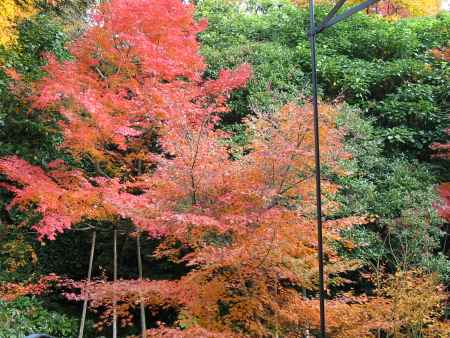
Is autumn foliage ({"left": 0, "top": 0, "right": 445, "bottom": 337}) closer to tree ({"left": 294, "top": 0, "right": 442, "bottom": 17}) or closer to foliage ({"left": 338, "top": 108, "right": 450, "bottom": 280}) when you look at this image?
foliage ({"left": 338, "top": 108, "right": 450, "bottom": 280})

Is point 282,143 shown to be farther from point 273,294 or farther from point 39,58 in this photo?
point 39,58

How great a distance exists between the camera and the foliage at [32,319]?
6414mm

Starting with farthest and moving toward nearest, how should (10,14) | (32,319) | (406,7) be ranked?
(406,7) < (10,14) < (32,319)

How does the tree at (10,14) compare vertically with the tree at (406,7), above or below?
below

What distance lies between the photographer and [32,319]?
7.18 metres

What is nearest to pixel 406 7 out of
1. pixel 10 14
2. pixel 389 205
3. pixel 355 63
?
pixel 355 63

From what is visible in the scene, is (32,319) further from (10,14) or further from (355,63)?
(355,63)

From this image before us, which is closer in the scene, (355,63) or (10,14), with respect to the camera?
(10,14)

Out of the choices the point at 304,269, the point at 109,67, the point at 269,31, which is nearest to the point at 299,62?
the point at 269,31

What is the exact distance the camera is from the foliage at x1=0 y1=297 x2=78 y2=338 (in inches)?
253

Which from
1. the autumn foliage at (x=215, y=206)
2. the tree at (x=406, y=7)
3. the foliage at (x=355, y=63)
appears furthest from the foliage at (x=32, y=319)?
the tree at (x=406, y=7)

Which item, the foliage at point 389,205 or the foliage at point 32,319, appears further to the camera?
the foliage at point 389,205

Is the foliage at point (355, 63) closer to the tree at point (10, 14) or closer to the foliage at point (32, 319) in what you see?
the tree at point (10, 14)

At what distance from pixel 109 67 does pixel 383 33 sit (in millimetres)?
7964
